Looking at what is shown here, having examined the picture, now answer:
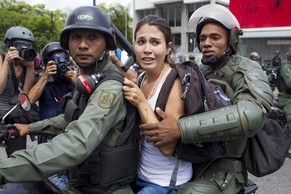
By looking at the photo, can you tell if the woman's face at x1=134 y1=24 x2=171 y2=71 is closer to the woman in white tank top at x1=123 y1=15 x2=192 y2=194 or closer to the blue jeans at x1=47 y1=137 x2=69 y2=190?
the woman in white tank top at x1=123 y1=15 x2=192 y2=194

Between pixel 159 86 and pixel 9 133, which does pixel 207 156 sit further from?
pixel 9 133

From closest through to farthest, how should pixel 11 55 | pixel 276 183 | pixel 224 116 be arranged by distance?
1. pixel 224 116
2. pixel 11 55
3. pixel 276 183

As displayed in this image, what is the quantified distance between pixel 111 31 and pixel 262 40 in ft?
74.7

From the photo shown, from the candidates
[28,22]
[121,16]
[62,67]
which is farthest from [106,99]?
Result: [121,16]

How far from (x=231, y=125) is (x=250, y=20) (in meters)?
10.1

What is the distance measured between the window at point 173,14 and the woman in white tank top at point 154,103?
36.4 metres

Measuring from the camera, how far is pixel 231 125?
1.79 m

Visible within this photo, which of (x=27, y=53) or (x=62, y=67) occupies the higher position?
(x=27, y=53)

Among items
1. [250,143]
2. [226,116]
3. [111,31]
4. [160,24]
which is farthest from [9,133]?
[250,143]

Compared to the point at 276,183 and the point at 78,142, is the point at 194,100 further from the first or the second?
the point at 276,183

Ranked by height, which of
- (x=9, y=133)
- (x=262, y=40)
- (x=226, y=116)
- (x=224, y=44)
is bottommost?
(x=262, y=40)

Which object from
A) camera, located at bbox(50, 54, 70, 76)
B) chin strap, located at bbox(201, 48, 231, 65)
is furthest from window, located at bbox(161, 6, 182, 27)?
chin strap, located at bbox(201, 48, 231, 65)

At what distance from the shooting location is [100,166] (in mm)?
1715

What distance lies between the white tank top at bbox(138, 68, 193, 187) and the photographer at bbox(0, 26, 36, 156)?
170cm
